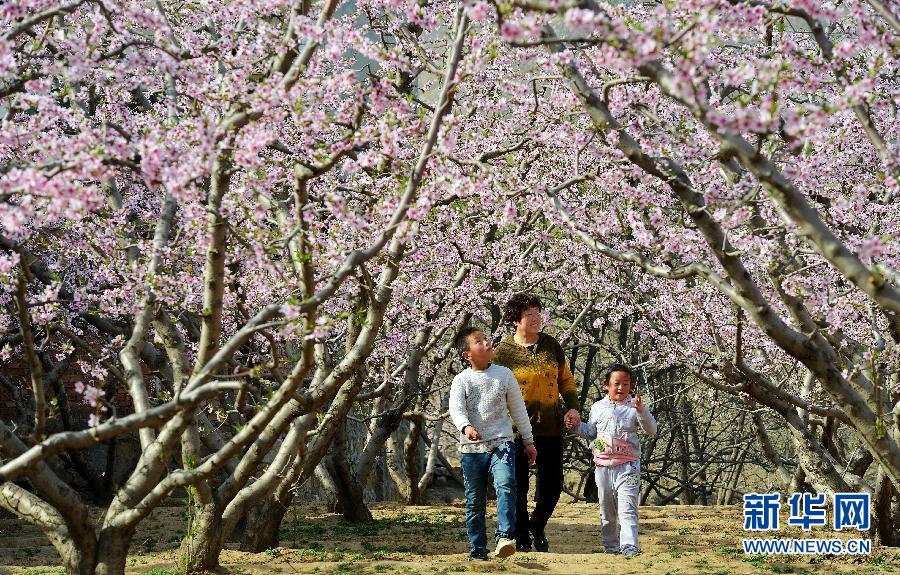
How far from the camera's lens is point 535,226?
12.3 metres

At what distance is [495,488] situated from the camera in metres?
6.44

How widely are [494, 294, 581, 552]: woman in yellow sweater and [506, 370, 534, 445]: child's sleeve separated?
1.52 feet

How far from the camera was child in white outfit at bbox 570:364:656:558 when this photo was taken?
711 cm

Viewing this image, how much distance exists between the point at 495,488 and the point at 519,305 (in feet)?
4.83

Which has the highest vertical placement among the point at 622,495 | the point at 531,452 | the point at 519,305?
the point at 519,305

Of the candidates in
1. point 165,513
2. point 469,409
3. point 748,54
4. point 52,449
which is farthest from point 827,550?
point 165,513

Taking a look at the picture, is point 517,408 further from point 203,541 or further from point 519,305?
point 203,541

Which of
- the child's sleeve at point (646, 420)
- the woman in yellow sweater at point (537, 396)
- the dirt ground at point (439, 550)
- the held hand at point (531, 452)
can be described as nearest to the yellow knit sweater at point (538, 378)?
the woman in yellow sweater at point (537, 396)

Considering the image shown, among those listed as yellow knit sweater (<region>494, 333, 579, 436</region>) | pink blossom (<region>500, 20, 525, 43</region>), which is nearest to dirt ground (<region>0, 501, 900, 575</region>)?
yellow knit sweater (<region>494, 333, 579, 436</region>)

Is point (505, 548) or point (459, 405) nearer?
point (505, 548)

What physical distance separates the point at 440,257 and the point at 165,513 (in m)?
4.49

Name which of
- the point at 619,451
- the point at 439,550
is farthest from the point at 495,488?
the point at 439,550

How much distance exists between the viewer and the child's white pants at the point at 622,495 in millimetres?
7078

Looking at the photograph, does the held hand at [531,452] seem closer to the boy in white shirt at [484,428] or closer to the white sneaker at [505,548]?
the boy in white shirt at [484,428]
